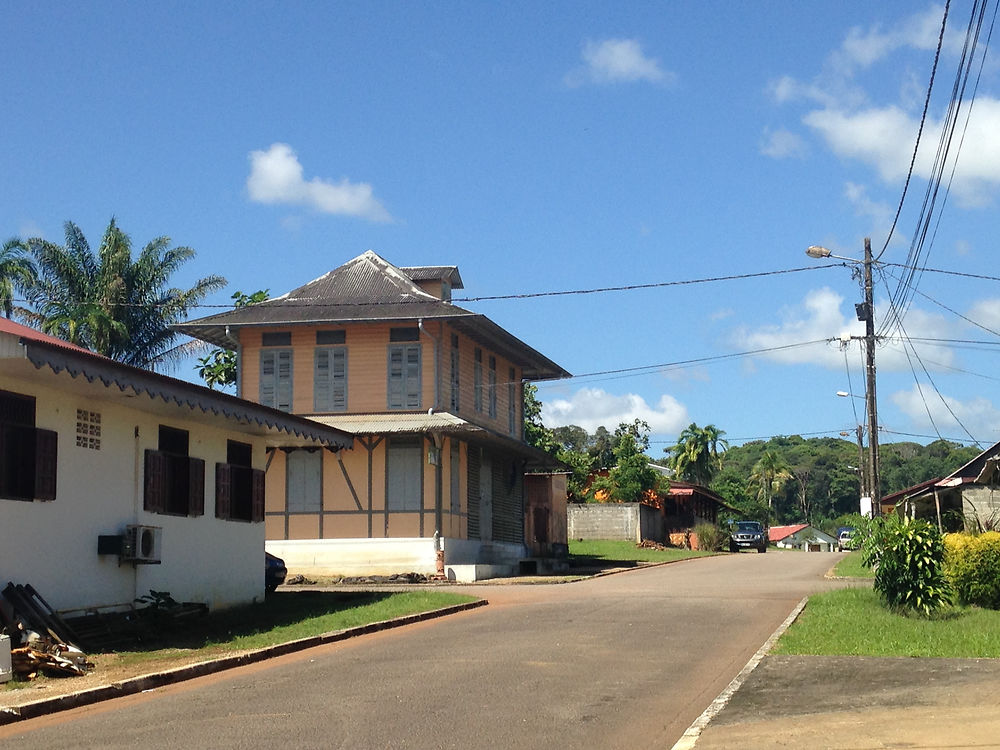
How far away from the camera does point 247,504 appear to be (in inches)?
856

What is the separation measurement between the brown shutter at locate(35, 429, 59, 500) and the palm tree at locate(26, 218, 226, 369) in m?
33.3

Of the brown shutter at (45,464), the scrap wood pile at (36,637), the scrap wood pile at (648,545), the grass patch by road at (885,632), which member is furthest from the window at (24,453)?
the scrap wood pile at (648,545)

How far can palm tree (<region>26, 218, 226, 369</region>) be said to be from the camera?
48781mm

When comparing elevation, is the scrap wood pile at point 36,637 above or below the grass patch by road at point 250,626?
above

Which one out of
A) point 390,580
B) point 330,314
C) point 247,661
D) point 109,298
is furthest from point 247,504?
point 109,298

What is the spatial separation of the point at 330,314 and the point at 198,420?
14.2 metres

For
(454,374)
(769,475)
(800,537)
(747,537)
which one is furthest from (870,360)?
(769,475)

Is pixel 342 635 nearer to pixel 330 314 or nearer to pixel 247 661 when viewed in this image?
pixel 247 661

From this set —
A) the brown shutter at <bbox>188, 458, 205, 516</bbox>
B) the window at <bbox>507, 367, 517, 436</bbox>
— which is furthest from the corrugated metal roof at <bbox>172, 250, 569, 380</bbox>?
the brown shutter at <bbox>188, 458, 205, 516</bbox>

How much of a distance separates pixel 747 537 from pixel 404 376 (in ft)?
121

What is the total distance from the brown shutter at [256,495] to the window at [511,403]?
17.7 m

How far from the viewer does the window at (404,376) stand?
33156mm

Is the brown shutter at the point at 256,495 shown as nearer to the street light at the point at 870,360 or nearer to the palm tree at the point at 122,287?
the street light at the point at 870,360

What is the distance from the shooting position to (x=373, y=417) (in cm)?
3309
